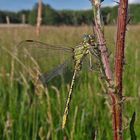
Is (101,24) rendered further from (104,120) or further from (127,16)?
(104,120)

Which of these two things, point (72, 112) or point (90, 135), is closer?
point (90, 135)

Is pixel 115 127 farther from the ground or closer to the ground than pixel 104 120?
farther from the ground

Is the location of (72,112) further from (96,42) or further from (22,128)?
(96,42)

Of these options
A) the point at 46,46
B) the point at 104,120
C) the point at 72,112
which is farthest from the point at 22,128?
the point at 46,46

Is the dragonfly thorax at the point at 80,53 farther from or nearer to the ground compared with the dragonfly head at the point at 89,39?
nearer to the ground

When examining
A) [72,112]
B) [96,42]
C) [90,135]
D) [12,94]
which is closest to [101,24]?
[96,42]

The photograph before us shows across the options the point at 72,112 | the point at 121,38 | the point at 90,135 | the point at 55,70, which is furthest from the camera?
the point at 72,112

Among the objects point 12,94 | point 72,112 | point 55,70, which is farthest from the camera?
point 12,94

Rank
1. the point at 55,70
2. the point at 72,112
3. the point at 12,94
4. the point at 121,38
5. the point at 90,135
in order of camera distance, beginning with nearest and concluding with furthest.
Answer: the point at 121,38 → the point at 55,70 → the point at 90,135 → the point at 72,112 → the point at 12,94

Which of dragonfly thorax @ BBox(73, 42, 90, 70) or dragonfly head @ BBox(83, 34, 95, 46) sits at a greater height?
dragonfly head @ BBox(83, 34, 95, 46)
